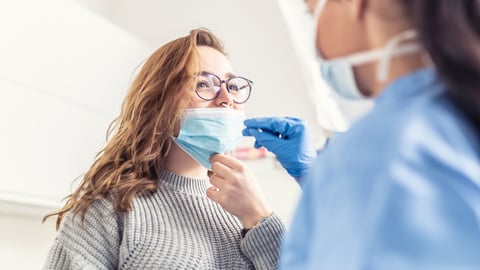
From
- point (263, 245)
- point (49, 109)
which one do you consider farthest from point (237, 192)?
point (49, 109)

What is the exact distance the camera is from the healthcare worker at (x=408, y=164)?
618 mm

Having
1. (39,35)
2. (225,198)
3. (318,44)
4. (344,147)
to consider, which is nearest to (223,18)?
(39,35)

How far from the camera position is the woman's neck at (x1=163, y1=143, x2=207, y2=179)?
58.1 inches

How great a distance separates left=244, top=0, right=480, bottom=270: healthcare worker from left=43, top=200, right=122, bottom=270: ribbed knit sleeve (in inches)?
26.5

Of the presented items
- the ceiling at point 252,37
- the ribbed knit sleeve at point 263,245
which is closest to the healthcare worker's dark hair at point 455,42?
the ribbed knit sleeve at point 263,245

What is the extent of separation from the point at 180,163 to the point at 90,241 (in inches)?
10.9

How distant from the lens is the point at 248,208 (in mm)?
1397

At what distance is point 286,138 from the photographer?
148 centimetres

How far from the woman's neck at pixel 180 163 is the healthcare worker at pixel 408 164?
0.77 metres

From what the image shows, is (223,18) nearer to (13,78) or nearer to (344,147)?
(13,78)

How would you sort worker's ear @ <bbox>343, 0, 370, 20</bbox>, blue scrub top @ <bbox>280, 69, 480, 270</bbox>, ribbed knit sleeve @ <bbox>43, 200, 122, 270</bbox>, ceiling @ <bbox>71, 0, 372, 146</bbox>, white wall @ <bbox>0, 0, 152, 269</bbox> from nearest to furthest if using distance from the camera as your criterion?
1. blue scrub top @ <bbox>280, 69, 480, 270</bbox>
2. worker's ear @ <bbox>343, 0, 370, 20</bbox>
3. ribbed knit sleeve @ <bbox>43, 200, 122, 270</bbox>
4. white wall @ <bbox>0, 0, 152, 269</bbox>
5. ceiling @ <bbox>71, 0, 372, 146</bbox>

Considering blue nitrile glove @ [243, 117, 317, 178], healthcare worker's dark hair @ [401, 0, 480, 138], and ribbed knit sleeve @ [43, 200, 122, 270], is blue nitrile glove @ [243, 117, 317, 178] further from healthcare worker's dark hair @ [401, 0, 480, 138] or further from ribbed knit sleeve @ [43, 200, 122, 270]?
healthcare worker's dark hair @ [401, 0, 480, 138]

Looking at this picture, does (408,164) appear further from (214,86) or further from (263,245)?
(214,86)

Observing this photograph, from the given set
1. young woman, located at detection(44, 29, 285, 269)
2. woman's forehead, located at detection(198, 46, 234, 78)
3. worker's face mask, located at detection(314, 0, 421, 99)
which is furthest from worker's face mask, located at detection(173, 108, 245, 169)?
worker's face mask, located at detection(314, 0, 421, 99)
